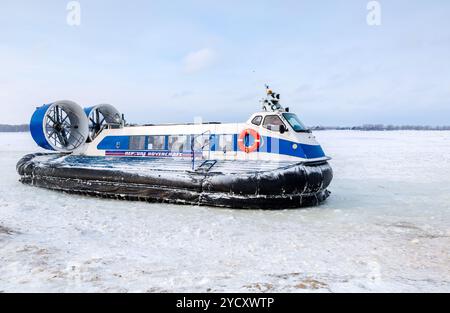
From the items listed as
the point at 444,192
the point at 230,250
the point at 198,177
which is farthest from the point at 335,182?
the point at 230,250

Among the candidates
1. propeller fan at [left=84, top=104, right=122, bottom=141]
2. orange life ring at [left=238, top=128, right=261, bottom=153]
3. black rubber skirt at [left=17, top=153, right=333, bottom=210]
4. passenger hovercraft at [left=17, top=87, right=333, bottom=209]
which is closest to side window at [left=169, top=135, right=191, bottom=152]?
passenger hovercraft at [left=17, top=87, right=333, bottom=209]

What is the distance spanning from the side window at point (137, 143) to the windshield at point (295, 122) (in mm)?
3341

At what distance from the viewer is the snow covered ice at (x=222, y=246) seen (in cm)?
275

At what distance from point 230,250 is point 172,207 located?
243cm

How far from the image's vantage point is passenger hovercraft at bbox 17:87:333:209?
5.72 m

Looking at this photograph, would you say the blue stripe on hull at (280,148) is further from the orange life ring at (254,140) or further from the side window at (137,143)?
the side window at (137,143)

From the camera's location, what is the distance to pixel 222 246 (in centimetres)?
386

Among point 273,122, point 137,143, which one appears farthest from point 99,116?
point 273,122

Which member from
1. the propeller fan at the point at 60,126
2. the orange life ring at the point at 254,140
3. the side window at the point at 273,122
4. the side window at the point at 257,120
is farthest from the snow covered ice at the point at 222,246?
the propeller fan at the point at 60,126

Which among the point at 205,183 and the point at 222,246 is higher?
the point at 205,183

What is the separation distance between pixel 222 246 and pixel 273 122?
312 cm

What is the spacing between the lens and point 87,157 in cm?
827

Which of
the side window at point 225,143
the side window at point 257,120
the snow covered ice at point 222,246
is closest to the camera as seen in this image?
the snow covered ice at point 222,246

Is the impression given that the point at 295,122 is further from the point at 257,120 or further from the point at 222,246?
the point at 222,246
